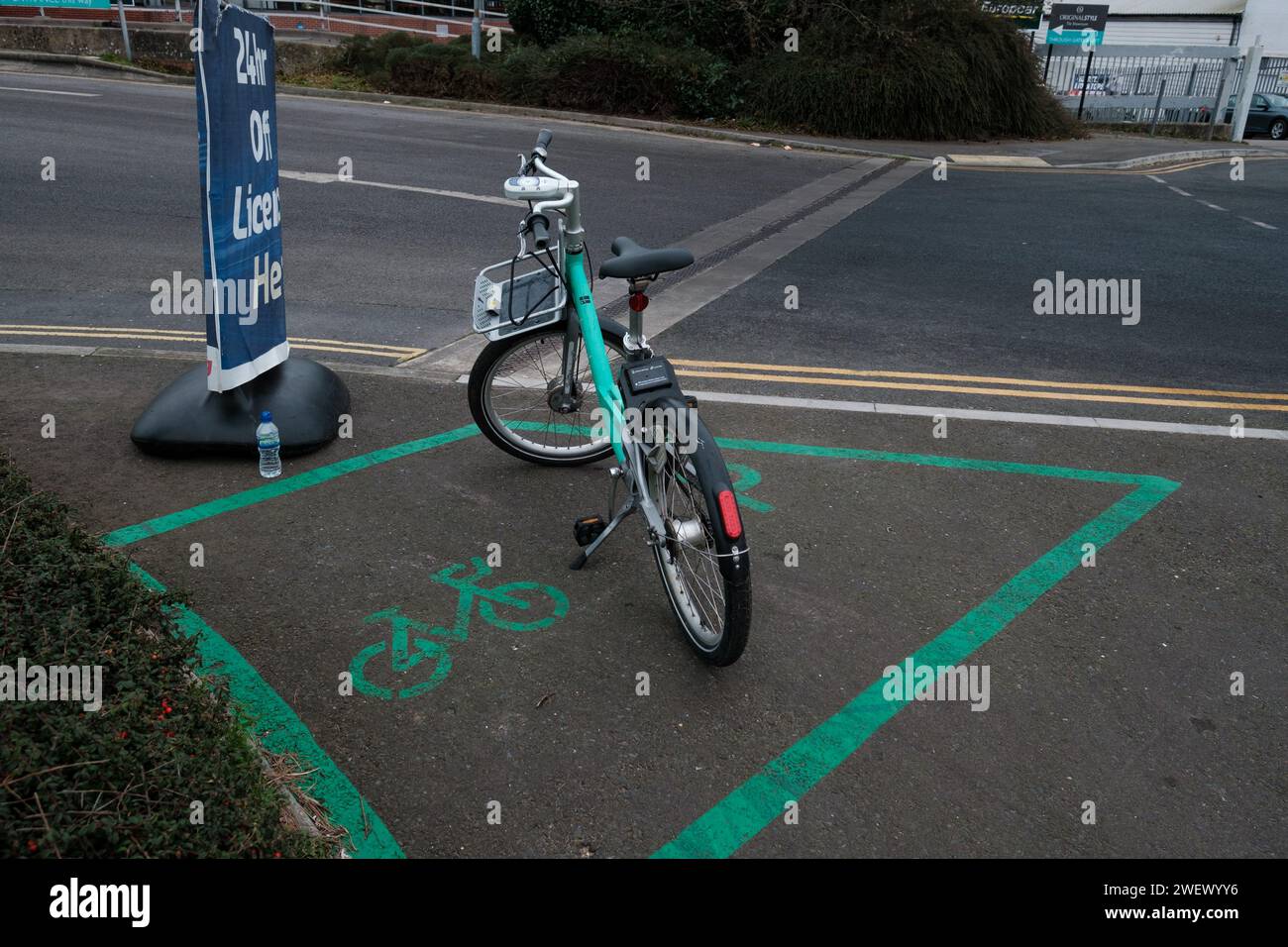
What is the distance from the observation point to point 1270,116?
95.4ft

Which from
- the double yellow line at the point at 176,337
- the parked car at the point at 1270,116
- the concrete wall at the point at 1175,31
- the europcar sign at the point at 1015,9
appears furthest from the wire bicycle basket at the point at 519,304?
the concrete wall at the point at 1175,31

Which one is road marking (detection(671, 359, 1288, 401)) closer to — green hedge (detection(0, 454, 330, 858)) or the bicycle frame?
the bicycle frame

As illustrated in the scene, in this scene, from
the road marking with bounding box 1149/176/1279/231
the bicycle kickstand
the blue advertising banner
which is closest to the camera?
the bicycle kickstand

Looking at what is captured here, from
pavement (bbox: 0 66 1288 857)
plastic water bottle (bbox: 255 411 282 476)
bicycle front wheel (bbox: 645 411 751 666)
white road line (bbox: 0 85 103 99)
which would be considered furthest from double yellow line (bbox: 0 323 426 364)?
white road line (bbox: 0 85 103 99)

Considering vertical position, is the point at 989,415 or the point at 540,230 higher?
the point at 540,230

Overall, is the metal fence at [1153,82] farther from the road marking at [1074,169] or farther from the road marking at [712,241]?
the road marking at [712,241]

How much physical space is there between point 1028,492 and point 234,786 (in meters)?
4.14

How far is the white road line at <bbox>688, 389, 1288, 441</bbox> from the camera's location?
6188 millimetres

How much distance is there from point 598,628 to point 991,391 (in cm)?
375

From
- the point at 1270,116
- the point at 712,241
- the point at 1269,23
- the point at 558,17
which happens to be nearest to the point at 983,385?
the point at 712,241

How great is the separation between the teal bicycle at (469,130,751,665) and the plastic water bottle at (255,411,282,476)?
3.32 ft

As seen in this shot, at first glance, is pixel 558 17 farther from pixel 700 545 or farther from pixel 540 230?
pixel 700 545

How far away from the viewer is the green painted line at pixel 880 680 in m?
3.15

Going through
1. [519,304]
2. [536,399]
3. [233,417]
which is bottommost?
[233,417]
